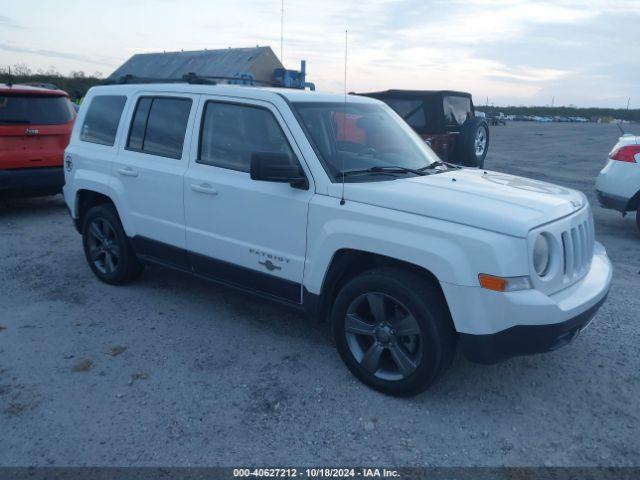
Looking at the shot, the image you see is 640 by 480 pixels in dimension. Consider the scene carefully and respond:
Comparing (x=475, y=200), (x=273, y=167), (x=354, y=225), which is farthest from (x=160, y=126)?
(x=475, y=200)

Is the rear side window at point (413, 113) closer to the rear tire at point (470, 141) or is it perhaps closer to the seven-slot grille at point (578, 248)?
the rear tire at point (470, 141)

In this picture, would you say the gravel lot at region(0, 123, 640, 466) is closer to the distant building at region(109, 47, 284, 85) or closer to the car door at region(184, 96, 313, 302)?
the car door at region(184, 96, 313, 302)

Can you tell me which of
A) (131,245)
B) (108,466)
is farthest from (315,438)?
(131,245)

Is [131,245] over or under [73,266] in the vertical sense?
over

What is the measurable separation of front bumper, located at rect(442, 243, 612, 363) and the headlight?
154 millimetres

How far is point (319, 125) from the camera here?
396 centimetres

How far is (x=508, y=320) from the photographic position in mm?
3010

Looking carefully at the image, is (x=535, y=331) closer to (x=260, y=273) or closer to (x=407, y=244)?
(x=407, y=244)

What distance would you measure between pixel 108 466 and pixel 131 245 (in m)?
2.59

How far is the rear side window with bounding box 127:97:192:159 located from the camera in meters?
4.50

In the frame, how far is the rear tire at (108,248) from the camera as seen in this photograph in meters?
5.15

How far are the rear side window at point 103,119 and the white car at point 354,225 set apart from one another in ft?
0.11

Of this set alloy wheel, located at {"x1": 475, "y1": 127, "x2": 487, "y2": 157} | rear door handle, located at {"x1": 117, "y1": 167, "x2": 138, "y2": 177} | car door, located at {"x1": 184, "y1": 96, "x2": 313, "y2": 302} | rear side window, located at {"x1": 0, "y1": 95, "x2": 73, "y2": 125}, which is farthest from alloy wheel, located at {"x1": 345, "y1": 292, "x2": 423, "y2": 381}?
rear side window, located at {"x1": 0, "y1": 95, "x2": 73, "y2": 125}

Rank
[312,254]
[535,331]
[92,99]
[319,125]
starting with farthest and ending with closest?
[92,99] → [319,125] → [312,254] → [535,331]
